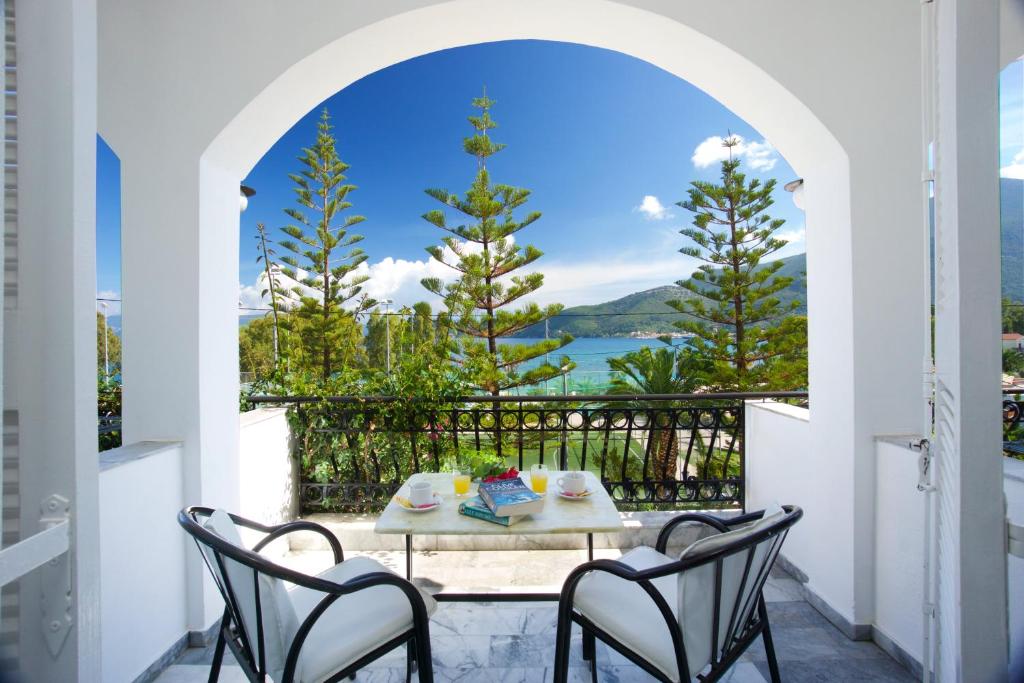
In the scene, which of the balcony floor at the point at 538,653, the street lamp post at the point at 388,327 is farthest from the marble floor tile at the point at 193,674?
the street lamp post at the point at 388,327

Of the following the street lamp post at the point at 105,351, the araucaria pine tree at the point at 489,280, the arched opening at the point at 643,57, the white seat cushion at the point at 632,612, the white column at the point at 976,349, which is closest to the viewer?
the white column at the point at 976,349

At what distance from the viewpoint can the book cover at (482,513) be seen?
1.64 meters

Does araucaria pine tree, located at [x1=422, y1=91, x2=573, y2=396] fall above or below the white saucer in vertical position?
above

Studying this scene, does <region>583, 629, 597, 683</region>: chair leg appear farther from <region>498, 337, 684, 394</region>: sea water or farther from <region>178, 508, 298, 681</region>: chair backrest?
<region>498, 337, 684, 394</region>: sea water

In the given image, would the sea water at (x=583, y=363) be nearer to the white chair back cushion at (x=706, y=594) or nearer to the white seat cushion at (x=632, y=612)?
the white seat cushion at (x=632, y=612)

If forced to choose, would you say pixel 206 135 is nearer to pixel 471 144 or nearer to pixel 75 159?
pixel 75 159

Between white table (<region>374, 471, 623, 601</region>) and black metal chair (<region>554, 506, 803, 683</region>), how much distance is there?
0.21 m

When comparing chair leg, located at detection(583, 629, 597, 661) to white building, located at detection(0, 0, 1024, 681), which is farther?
white building, located at detection(0, 0, 1024, 681)

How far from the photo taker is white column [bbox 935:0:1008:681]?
99 centimetres

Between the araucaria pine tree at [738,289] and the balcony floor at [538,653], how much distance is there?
7331 mm

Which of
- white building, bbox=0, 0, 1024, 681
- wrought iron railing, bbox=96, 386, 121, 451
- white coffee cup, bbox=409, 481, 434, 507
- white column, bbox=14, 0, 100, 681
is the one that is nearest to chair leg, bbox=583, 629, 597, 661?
white coffee cup, bbox=409, 481, 434, 507

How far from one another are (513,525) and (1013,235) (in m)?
1.47

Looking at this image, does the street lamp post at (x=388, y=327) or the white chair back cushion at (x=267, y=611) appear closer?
the white chair back cushion at (x=267, y=611)

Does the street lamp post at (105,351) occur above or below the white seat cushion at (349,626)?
above
